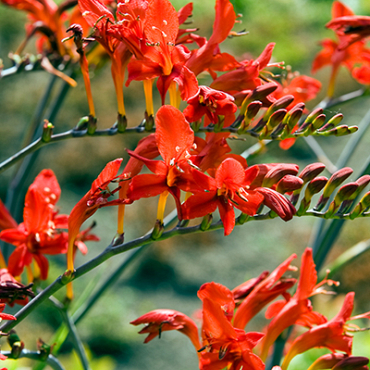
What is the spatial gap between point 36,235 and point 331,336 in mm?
437

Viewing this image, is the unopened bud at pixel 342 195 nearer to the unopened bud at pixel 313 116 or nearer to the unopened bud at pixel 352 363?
the unopened bud at pixel 313 116

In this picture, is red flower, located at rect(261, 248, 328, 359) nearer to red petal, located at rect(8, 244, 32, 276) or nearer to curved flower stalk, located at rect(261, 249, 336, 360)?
curved flower stalk, located at rect(261, 249, 336, 360)

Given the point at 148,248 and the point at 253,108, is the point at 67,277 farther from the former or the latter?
the point at 148,248

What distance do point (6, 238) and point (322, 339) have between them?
0.46 metres

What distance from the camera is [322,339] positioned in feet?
2.18

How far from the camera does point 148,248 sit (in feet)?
9.48

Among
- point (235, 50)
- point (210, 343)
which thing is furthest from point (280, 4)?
point (210, 343)

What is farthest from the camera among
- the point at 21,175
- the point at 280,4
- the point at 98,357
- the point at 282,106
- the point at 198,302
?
the point at 280,4

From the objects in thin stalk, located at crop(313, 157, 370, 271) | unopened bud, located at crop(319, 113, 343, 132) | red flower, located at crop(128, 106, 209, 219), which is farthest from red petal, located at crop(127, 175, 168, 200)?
thin stalk, located at crop(313, 157, 370, 271)

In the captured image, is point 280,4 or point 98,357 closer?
point 98,357

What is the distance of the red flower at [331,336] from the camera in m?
0.66

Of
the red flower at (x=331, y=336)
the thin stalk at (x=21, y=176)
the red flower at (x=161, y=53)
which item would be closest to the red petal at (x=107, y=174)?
the red flower at (x=161, y=53)

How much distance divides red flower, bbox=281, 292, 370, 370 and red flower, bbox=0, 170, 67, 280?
0.36 metres

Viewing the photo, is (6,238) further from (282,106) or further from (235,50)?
(235,50)
